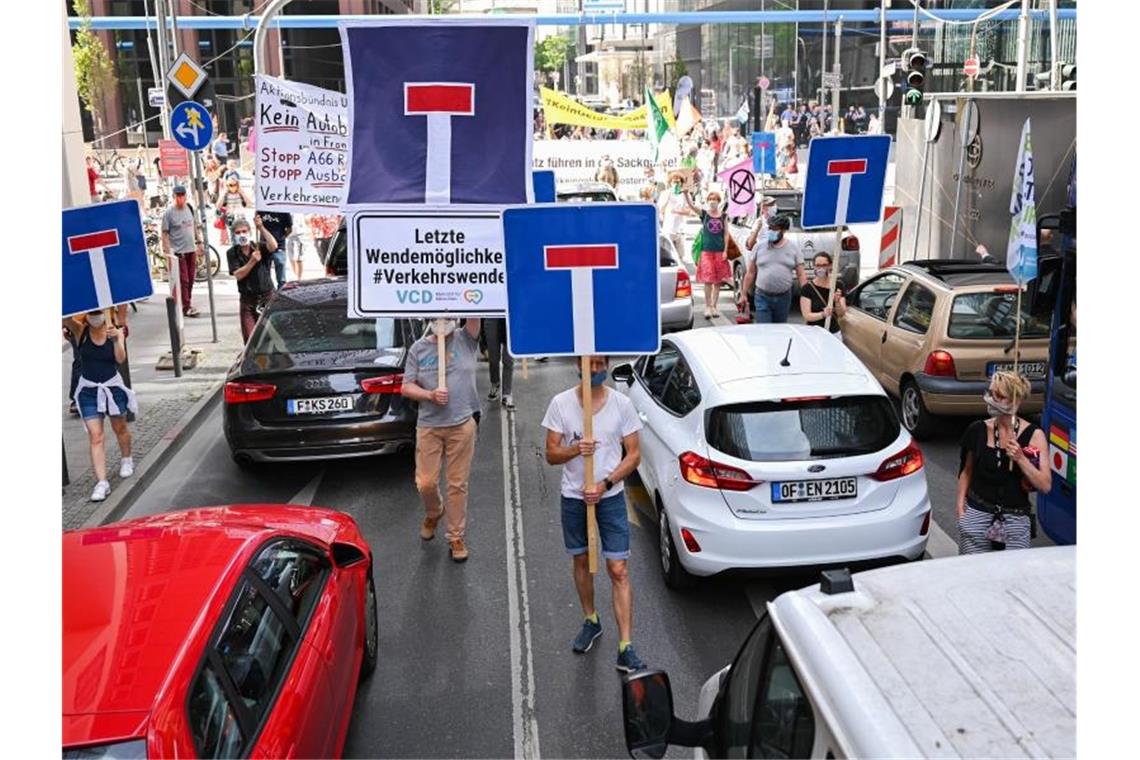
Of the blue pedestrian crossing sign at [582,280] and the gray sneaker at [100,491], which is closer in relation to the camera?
the blue pedestrian crossing sign at [582,280]

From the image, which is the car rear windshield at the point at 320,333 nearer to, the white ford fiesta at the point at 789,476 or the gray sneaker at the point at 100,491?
the gray sneaker at the point at 100,491

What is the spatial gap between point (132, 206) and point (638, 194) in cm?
1521

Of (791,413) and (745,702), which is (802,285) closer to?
(791,413)

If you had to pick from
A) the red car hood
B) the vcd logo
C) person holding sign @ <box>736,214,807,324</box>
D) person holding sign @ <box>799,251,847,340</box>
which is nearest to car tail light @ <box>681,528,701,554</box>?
the vcd logo

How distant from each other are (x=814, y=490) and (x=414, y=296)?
2.77 m

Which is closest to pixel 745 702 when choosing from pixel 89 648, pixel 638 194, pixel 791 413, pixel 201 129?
pixel 89 648

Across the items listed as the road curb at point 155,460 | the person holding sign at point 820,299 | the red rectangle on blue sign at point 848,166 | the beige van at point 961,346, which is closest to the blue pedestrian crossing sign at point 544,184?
the person holding sign at point 820,299

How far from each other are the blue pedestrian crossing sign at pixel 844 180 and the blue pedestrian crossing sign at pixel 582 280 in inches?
202

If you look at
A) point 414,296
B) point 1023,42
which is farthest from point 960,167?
point 414,296

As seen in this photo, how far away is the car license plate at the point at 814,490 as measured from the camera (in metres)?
6.88

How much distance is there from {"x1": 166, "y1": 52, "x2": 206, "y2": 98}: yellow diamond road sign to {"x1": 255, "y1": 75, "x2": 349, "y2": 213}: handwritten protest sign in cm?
370

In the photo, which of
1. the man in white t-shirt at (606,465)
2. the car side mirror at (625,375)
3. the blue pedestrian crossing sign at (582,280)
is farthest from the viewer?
the car side mirror at (625,375)

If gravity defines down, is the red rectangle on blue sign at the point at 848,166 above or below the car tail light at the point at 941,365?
above

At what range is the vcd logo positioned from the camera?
707cm
